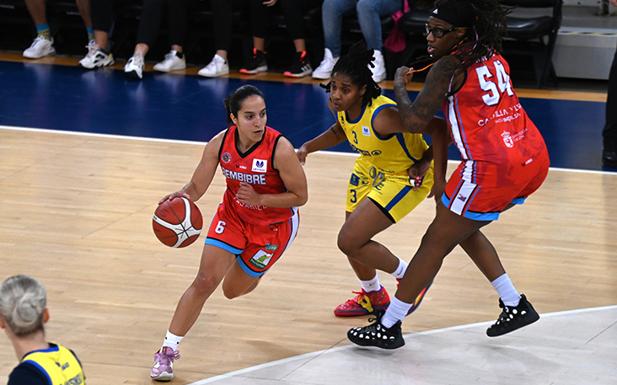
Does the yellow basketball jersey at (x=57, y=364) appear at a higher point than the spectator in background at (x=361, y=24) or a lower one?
higher

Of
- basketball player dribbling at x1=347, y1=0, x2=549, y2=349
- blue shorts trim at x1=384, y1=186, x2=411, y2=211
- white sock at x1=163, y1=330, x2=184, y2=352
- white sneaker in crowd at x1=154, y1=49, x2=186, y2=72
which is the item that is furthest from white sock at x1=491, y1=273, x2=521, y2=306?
white sneaker in crowd at x1=154, y1=49, x2=186, y2=72

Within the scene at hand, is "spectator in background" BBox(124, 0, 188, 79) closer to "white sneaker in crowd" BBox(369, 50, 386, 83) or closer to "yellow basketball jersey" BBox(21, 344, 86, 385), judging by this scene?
"white sneaker in crowd" BBox(369, 50, 386, 83)

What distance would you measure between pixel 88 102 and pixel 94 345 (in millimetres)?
5237

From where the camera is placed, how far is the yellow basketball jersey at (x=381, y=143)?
5.34 m

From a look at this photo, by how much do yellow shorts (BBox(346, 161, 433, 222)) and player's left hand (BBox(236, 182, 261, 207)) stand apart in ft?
2.03

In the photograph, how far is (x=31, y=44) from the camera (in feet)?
41.6

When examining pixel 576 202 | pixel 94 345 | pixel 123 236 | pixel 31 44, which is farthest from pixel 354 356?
pixel 31 44

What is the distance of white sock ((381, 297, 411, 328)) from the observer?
5.19 meters

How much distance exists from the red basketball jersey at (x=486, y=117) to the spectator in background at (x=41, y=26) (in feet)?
24.7

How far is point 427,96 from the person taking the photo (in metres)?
4.92

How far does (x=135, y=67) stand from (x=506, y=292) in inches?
260

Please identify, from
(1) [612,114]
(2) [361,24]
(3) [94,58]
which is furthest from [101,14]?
(1) [612,114]

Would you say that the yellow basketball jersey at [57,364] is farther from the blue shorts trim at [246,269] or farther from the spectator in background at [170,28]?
the spectator in background at [170,28]

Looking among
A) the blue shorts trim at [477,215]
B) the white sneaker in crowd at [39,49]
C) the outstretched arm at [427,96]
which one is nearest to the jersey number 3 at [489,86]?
the outstretched arm at [427,96]
